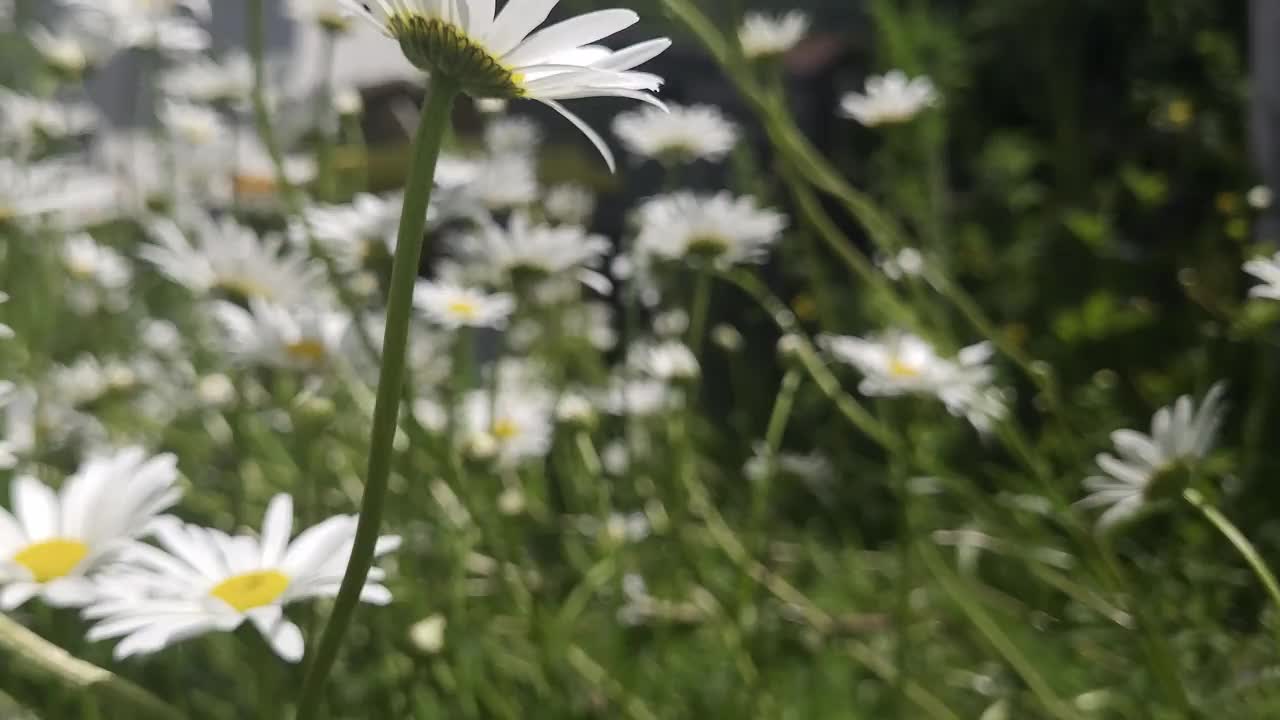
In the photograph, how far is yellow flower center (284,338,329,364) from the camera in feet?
1.83

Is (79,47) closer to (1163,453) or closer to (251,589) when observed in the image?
(251,589)

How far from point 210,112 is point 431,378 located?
67cm

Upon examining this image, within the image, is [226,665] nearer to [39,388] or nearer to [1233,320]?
[39,388]

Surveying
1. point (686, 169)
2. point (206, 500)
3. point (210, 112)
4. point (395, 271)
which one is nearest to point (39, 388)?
point (206, 500)

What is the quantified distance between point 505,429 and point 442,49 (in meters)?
0.52

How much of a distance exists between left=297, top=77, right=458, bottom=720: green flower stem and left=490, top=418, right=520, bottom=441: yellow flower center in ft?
1.58

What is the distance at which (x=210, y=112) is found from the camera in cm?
129

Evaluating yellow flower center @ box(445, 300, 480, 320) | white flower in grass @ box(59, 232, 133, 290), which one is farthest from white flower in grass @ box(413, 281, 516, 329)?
white flower in grass @ box(59, 232, 133, 290)

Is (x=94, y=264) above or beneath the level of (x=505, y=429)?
above

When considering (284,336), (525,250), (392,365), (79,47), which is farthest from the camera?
(79,47)

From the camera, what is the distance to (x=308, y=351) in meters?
0.56

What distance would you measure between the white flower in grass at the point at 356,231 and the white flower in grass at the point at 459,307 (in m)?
0.04

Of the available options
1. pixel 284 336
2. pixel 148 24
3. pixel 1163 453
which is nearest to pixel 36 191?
pixel 148 24

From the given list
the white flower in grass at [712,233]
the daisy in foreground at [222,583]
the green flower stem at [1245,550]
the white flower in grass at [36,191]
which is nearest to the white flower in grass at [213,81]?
the white flower in grass at [36,191]
